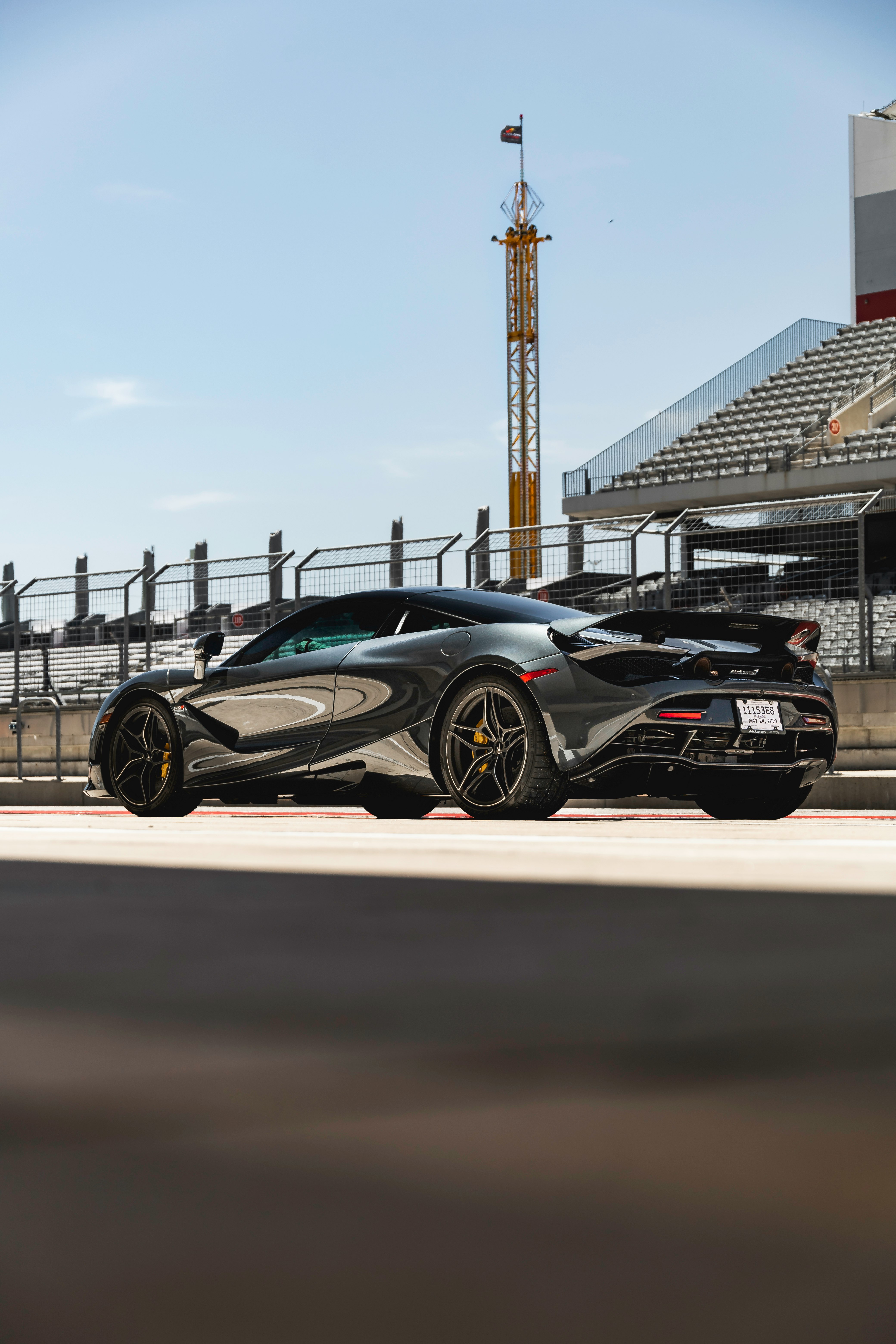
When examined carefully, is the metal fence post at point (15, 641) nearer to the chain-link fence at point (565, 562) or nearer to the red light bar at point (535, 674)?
the chain-link fence at point (565, 562)

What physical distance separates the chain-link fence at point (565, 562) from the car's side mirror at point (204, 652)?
6323 mm

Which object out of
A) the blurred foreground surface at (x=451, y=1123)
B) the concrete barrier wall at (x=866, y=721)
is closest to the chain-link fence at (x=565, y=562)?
the concrete barrier wall at (x=866, y=721)

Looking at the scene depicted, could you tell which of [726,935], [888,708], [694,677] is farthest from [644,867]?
[888,708]

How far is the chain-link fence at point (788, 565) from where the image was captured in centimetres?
1344

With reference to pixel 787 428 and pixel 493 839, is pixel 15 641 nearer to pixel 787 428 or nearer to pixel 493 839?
pixel 493 839

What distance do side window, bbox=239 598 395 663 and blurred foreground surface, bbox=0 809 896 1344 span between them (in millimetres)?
4120

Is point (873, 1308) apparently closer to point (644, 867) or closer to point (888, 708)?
point (644, 867)

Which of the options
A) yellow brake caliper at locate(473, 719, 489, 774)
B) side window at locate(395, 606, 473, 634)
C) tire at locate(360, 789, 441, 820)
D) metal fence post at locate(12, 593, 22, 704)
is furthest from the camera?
metal fence post at locate(12, 593, 22, 704)

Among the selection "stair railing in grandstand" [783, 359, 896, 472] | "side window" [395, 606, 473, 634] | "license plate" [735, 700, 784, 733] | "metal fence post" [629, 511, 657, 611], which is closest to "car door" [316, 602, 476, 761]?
"side window" [395, 606, 473, 634]

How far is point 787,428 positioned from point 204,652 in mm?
30749

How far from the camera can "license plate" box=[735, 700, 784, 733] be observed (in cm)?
647

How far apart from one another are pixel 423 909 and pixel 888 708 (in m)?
10.3

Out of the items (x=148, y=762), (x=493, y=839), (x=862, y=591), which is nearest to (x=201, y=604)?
(x=862, y=591)

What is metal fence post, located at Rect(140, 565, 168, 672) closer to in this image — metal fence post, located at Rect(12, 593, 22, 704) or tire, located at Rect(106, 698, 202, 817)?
metal fence post, located at Rect(12, 593, 22, 704)
